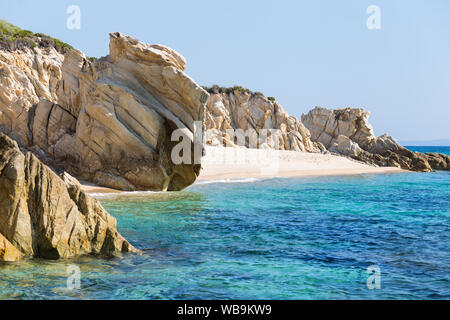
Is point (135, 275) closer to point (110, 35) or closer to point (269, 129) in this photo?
point (110, 35)

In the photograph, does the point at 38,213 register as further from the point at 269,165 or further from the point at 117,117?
the point at 269,165

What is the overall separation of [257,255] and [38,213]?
4886mm

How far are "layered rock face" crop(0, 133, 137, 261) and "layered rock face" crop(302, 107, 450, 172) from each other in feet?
150

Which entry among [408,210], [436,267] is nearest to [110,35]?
[408,210]

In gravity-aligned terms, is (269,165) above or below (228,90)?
below

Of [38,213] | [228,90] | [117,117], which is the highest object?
[228,90]

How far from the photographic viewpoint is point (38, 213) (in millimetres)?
8562

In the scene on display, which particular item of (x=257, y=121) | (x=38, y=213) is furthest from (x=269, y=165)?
(x=38, y=213)

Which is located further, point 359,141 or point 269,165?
point 359,141

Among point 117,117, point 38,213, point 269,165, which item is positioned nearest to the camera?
point 38,213

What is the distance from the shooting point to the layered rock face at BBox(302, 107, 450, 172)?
5084 centimetres

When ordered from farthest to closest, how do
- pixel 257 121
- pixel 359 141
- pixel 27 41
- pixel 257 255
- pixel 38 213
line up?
pixel 359 141, pixel 257 121, pixel 27 41, pixel 257 255, pixel 38 213

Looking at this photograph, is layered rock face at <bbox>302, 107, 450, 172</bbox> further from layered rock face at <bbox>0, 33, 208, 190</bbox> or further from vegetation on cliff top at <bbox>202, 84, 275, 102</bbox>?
layered rock face at <bbox>0, 33, 208, 190</bbox>
